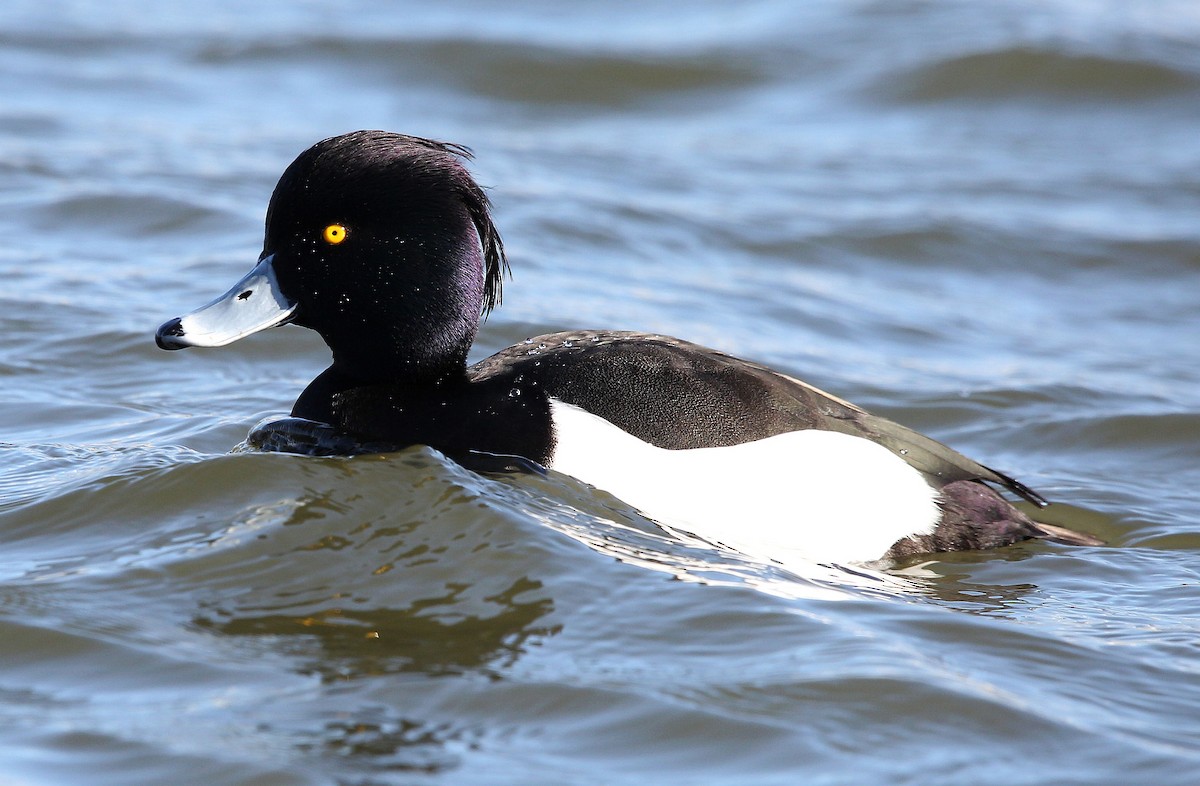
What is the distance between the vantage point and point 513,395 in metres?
4.84

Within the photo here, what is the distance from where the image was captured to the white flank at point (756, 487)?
473cm

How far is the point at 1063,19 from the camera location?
13.9 meters

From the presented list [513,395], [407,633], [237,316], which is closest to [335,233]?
[237,316]

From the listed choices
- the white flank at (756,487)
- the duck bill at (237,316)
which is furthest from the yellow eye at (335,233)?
the white flank at (756,487)

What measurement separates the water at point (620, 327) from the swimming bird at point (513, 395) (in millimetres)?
161

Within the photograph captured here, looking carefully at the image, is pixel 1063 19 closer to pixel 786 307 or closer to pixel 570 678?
pixel 786 307

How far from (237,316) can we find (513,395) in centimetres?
99

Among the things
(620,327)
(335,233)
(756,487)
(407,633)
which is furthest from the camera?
(620,327)

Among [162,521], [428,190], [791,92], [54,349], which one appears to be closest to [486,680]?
[162,521]

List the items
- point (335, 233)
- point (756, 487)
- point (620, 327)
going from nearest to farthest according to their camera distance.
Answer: point (756, 487)
point (335, 233)
point (620, 327)

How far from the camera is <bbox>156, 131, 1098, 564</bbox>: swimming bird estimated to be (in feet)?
15.6

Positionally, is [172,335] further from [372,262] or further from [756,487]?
[756,487]

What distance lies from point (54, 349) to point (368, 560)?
10.3 ft

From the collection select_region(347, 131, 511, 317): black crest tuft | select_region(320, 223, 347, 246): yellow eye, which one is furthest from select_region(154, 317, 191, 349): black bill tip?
select_region(347, 131, 511, 317): black crest tuft
